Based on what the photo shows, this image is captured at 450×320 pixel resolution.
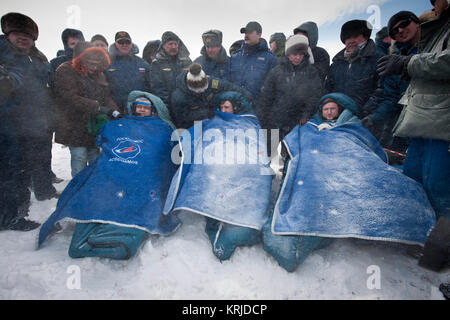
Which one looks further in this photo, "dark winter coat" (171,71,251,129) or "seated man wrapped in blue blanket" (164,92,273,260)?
"dark winter coat" (171,71,251,129)

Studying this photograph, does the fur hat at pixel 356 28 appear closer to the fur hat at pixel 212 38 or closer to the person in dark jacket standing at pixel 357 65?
the person in dark jacket standing at pixel 357 65

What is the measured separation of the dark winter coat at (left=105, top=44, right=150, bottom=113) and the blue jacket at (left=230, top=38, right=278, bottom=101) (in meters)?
1.42

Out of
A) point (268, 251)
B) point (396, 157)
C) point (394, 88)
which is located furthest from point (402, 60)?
point (268, 251)

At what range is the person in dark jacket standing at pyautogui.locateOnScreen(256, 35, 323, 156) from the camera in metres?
2.73

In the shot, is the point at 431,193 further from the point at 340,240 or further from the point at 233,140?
the point at 233,140

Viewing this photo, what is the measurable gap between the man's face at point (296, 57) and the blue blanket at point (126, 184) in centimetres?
180

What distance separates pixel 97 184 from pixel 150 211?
54cm

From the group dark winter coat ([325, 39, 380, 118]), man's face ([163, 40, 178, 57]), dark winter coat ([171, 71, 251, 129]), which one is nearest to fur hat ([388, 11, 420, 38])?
dark winter coat ([325, 39, 380, 118])

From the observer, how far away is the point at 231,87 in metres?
2.85

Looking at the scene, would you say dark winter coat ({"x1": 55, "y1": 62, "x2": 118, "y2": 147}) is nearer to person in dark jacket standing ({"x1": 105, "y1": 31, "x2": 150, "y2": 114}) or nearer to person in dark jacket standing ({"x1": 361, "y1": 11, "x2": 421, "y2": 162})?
person in dark jacket standing ({"x1": 105, "y1": 31, "x2": 150, "y2": 114})

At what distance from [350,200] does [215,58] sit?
9.01 feet

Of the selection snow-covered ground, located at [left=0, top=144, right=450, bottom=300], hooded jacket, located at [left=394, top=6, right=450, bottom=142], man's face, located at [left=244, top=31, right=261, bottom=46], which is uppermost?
man's face, located at [left=244, top=31, right=261, bottom=46]

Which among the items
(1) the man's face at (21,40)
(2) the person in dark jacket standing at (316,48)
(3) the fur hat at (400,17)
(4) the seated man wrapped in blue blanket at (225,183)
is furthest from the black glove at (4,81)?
(3) the fur hat at (400,17)

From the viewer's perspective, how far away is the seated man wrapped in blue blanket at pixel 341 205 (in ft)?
4.80
